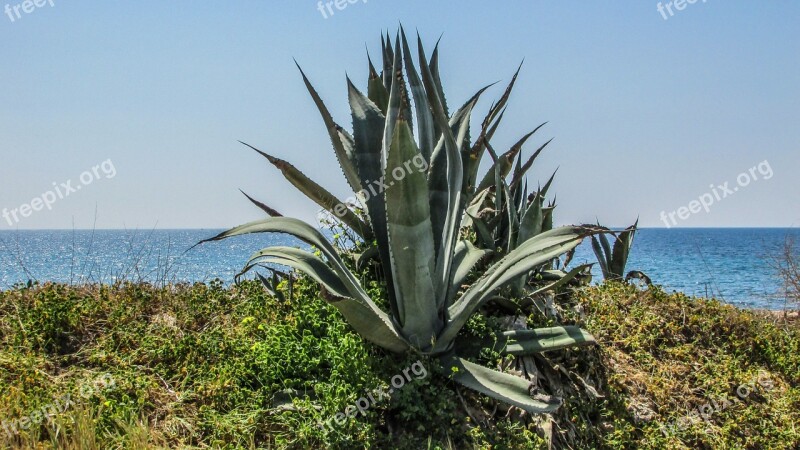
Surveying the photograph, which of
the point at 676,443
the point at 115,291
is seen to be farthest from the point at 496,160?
the point at 115,291

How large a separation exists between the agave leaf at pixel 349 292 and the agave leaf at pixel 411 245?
144mm

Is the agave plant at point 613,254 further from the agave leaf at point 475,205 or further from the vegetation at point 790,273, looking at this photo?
the vegetation at point 790,273

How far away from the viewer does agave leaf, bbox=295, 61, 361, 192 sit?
4.08m

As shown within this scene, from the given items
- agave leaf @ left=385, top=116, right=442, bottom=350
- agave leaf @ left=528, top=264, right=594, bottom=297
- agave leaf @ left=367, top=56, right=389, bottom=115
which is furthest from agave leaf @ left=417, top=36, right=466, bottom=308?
agave leaf @ left=528, top=264, right=594, bottom=297

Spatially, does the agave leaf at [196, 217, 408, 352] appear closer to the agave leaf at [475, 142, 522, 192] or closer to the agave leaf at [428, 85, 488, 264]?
the agave leaf at [428, 85, 488, 264]

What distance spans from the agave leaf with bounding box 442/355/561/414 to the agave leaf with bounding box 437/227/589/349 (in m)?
0.23

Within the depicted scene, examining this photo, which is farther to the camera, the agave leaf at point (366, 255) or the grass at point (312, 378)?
the agave leaf at point (366, 255)

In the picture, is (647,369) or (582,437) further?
(647,369)

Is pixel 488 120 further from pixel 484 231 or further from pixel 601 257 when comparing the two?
pixel 601 257

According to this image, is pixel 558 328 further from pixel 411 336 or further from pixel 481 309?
pixel 411 336

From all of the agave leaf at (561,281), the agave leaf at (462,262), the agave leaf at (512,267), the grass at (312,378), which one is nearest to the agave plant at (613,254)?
the grass at (312,378)

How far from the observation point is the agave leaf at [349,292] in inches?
141

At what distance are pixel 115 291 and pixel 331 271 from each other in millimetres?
2155

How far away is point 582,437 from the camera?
4.11 m
